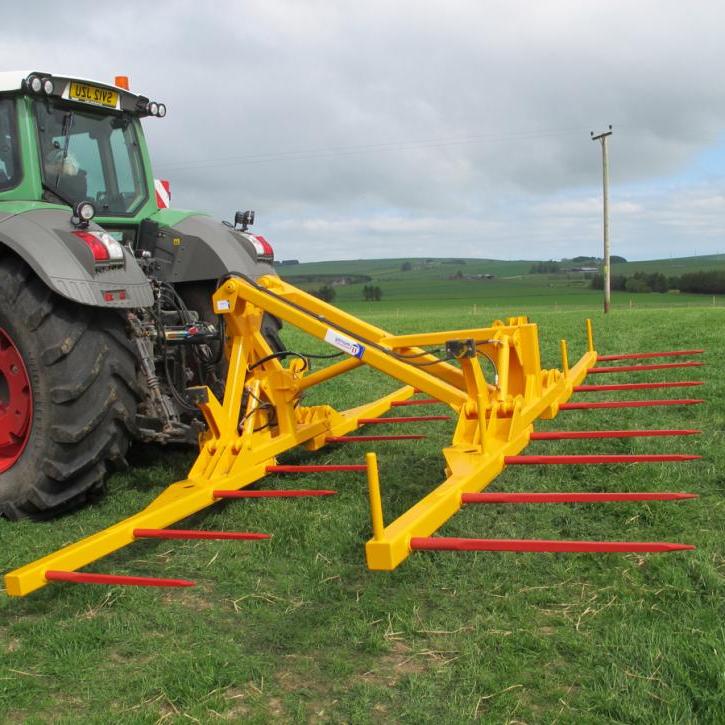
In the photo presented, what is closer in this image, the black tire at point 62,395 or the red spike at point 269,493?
the red spike at point 269,493

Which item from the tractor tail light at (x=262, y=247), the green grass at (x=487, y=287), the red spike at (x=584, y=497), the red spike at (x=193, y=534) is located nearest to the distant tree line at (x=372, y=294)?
the green grass at (x=487, y=287)

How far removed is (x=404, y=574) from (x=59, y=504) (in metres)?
1.90

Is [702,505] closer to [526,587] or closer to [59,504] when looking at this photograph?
[526,587]

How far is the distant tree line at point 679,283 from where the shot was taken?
148 ft

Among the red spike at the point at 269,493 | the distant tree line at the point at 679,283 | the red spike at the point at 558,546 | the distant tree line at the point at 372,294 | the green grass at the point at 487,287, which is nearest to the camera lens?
the red spike at the point at 558,546

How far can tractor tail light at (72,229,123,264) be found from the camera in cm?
400

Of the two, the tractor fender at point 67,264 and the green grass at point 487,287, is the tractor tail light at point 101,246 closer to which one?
the tractor fender at point 67,264

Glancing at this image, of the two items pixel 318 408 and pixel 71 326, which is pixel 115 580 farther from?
pixel 318 408

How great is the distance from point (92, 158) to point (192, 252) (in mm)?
898

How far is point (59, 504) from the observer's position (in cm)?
401

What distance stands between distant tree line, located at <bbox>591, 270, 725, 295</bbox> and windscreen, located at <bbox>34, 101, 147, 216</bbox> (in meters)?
44.7

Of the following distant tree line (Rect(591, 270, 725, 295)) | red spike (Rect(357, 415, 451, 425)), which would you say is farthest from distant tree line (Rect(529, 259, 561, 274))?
red spike (Rect(357, 415, 451, 425))

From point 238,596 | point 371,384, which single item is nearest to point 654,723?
point 238,596

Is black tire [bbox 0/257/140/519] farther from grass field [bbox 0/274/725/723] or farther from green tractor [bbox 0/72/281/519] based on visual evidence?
grass field [bbox 0/274/725/723]
